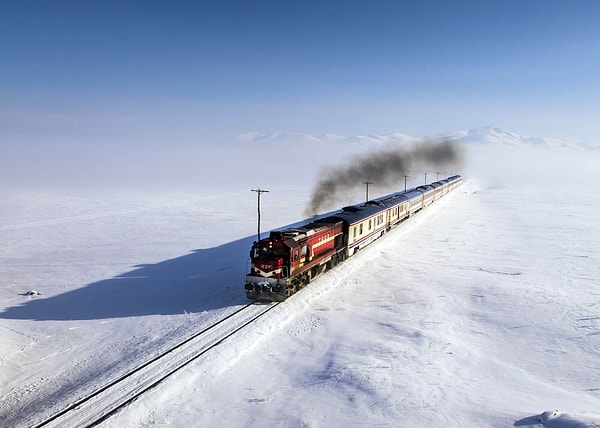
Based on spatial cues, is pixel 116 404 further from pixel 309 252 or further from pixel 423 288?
pixel 423 288

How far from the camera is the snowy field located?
14484 mm

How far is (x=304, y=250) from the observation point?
84.9 ft

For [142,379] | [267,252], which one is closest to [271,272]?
[267,252]

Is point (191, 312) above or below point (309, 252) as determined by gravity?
below

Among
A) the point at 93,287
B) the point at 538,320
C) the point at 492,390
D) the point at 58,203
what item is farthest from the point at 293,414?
the point at 58,203

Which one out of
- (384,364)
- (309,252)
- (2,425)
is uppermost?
(309,252)

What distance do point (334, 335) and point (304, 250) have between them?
21.5 feet

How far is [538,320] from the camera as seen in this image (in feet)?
73.6

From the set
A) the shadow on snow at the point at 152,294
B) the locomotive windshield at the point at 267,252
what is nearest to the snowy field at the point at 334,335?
the shadow on snow at the point at 152,294

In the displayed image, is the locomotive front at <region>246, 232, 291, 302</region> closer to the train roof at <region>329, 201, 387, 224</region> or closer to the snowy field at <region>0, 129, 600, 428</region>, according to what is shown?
the snowy field at <region>0, 129, 600, 428</region>

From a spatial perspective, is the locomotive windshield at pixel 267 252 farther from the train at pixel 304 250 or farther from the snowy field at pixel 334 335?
the snowy field at pixel 334 335

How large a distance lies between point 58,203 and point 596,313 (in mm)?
89526

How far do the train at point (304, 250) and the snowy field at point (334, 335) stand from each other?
1.10 m

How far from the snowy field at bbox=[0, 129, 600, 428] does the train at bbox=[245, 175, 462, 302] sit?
110 cm
